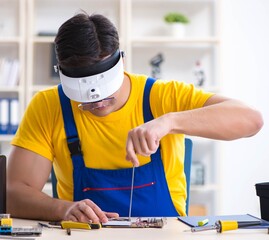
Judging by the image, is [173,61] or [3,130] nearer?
[3,130]

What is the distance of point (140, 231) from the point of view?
1.76 metres

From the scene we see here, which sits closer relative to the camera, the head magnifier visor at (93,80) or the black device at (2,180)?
the black device at (2,180)

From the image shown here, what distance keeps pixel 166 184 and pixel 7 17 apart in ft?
11.1

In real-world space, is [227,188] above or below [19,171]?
below

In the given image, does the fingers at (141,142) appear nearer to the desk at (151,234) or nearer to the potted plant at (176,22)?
the desk at (151,234)

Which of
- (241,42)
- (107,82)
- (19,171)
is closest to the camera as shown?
(107,82)

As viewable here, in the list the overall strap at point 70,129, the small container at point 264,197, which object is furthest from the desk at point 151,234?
Result: the overall strap at point 70,129

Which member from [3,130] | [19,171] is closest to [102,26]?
[19,171]

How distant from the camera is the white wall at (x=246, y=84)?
523 cm

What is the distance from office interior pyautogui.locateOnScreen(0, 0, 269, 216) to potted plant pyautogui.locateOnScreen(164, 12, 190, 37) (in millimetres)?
122

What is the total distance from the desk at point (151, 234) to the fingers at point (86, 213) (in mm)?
106

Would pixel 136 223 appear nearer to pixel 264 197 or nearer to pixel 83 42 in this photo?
pixel 264 197

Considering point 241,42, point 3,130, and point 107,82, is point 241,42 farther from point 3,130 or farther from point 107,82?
point 107,82

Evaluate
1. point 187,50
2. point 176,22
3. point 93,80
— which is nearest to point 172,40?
point 176,22
